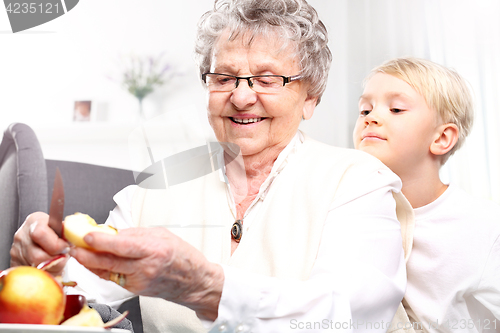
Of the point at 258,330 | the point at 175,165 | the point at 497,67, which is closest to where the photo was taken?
the point at 258,330

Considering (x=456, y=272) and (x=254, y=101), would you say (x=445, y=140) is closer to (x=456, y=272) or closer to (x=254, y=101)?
(x=456, y=272)

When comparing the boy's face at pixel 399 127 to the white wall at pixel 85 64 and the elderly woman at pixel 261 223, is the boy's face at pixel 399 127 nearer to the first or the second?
the elderly woman at pixel 261 223

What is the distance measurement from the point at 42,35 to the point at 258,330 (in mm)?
2395

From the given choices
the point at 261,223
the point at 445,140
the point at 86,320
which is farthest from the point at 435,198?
the point at 86,320

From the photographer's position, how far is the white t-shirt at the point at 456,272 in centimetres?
115

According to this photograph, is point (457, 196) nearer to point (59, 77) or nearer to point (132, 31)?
point (132, 31)

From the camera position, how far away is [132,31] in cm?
247

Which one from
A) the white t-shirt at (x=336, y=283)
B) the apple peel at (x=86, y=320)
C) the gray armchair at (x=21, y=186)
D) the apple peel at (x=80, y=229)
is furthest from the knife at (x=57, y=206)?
the gray armchair at (x=21, y=186)

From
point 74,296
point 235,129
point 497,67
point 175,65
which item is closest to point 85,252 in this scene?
point 74,296

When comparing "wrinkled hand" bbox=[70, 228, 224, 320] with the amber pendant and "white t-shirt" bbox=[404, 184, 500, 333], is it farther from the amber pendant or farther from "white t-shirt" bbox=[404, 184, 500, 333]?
"white t-shirt" bbox=[404, 184, 500, 333]

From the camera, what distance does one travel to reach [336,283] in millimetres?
818

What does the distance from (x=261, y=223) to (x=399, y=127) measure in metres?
0.52

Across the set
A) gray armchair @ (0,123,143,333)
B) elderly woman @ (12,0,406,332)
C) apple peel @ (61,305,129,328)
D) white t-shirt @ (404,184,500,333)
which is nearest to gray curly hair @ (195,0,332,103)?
elderly woman @ (12,0,406,332)

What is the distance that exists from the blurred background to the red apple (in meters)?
0.62
